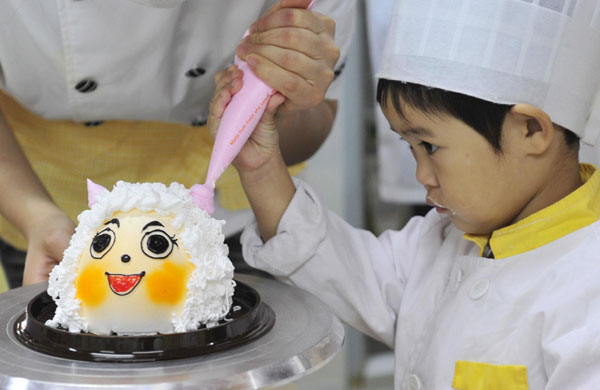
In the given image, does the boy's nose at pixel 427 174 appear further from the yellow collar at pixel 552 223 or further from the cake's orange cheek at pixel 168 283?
the cake's orange cheek at pixel 168 283

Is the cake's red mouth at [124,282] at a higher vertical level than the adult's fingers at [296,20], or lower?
lower

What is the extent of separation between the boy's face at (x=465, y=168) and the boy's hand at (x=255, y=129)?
162 millimetres

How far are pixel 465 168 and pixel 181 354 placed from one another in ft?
1.28

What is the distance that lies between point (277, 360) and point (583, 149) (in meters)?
0.59

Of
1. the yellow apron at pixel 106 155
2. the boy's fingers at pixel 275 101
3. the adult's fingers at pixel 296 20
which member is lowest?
the yellow apron at pixel 106 155

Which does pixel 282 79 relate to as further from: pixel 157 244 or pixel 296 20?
pixel 157 244

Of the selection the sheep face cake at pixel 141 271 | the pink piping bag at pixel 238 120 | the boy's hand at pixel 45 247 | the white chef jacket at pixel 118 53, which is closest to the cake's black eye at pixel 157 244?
the sheep face cake at pixel 141 271

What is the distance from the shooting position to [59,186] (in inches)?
43.6

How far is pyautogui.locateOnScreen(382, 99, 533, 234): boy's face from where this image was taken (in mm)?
805

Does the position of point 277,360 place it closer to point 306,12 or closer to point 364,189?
point 306,12

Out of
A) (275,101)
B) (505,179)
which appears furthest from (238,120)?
(505,179)

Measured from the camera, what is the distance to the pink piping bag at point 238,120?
80 centimetres

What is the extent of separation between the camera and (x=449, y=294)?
0.90m

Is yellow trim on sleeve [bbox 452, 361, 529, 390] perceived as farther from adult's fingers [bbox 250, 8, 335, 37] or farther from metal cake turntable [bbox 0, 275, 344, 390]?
adult's fingers [bbox 250, 8, 335, 37]
